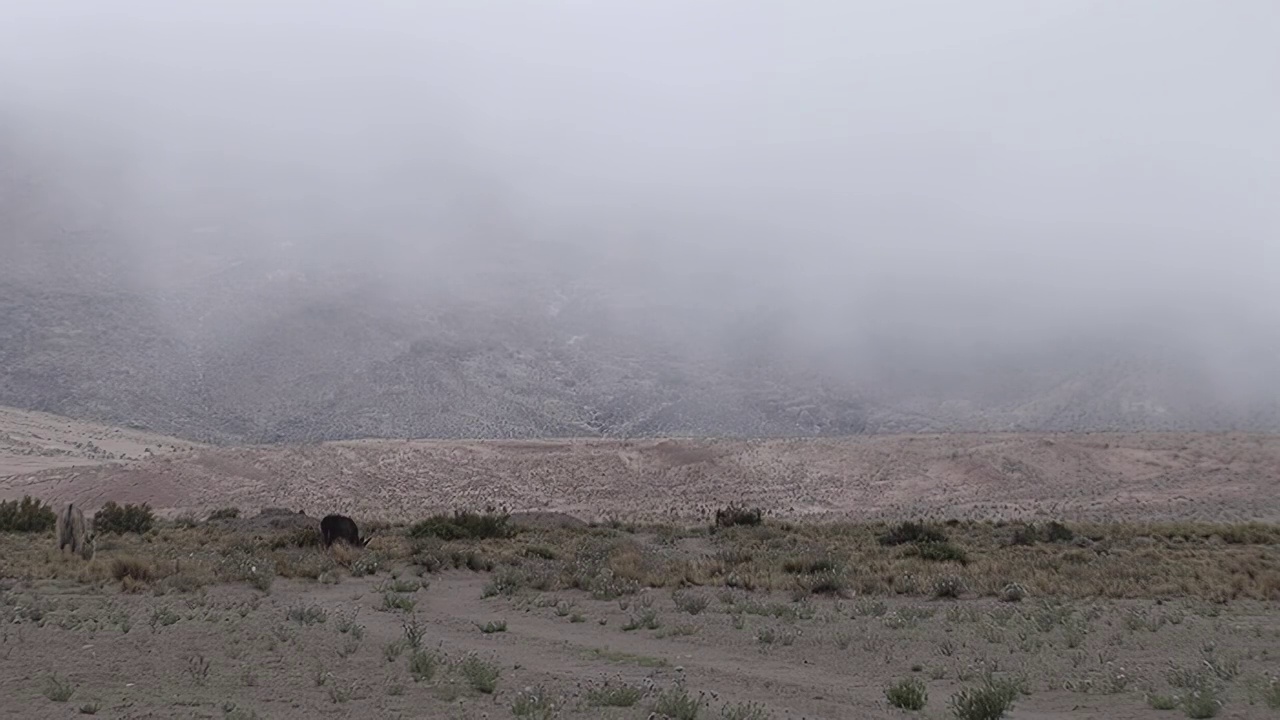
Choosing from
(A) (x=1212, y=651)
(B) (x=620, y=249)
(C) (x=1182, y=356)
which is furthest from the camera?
(B) (x=620, y=249)

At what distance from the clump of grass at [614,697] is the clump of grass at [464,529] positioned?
17.0m

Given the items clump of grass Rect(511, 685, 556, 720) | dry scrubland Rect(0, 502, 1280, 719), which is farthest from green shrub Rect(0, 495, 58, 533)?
clump of grass Rect(511, 685, 556, 720)

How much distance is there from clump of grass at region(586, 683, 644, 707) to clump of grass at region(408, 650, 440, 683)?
5.62ft

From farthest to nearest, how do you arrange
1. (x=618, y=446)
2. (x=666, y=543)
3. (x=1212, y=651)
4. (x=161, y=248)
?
(x=161, y=248) < (x=618, y=446) < (x=666, y=543) < (x=1212, y=651)

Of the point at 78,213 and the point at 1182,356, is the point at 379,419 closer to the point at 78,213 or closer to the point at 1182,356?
the point at 78,213

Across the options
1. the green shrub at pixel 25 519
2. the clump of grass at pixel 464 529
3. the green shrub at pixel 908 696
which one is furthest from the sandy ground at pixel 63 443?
→ the green shrub at pixel 908 696

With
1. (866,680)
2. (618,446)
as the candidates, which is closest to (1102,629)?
(866,680)

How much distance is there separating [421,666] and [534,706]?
1954mm

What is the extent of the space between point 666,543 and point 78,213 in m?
106

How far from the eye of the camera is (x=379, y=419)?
78.4 metres

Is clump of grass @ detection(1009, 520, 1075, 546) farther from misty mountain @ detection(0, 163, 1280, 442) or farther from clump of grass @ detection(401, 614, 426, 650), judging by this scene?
misty mountain @ detection(0, 163, 1280, 442)

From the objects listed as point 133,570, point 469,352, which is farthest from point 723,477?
point 469,352

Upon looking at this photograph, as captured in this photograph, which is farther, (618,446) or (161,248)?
(161,248)

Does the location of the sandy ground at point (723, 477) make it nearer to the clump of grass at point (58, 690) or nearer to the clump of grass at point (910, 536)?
the clump of grass at point (910, 536)
